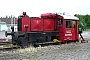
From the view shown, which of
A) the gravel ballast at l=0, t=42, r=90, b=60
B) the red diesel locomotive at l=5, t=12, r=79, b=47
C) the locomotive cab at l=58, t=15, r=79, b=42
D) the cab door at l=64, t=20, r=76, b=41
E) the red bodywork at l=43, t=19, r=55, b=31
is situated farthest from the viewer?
the cab door at l=64, t=20, r=76, b=41

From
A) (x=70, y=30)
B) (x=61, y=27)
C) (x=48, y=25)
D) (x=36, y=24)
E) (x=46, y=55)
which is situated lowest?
(x=46, y=55)

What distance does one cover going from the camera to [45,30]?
18578mm

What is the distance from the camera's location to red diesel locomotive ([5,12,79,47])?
16625 mm

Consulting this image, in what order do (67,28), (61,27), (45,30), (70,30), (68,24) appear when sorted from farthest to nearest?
1. (70,30)
2. (68,24)
3. (67,28)
4. (61,27)
5. (45,30)

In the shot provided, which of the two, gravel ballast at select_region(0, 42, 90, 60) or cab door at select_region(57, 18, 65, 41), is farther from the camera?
cab door at select_region(57, 18, 65, 41)

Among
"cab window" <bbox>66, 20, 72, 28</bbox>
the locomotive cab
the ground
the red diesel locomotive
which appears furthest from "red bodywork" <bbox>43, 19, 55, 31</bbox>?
the ground

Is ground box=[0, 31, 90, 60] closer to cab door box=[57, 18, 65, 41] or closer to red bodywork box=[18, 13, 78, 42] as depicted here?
red bodywork box=[18, 13, 78, 42]

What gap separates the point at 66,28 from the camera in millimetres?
19281

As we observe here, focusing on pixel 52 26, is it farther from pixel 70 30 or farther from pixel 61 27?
pixel 70 30

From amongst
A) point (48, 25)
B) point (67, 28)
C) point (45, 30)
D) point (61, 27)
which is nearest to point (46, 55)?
point (45, 30)

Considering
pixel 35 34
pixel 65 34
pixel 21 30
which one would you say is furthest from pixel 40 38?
pixel 65 34

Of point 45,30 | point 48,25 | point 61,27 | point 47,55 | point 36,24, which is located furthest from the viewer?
point 61,27

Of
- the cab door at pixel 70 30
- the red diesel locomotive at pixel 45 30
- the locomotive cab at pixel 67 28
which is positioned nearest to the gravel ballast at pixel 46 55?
the red diesel locomotive at pixel 45 30

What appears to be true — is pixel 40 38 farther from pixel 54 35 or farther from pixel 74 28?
pixel 74 28
